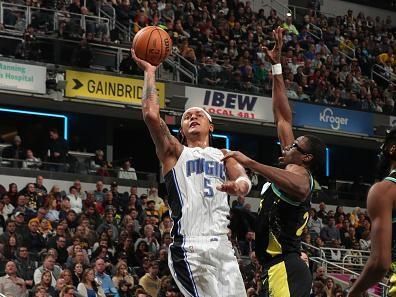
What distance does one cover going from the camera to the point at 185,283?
743 centimetres

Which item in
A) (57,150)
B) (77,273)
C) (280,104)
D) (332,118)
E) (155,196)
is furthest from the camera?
(332,118)

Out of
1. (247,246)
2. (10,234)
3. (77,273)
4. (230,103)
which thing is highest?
(230,103)

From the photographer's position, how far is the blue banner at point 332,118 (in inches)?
1077

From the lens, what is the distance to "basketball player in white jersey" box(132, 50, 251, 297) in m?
7.36

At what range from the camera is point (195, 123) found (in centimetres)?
775

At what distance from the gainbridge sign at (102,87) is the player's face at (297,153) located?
1570 cm

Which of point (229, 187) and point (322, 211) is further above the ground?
point (229, 187)

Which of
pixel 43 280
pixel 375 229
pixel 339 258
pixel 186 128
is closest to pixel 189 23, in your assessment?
pixel 339 258

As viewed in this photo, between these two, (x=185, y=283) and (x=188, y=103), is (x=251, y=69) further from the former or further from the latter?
(x=185, y=283)

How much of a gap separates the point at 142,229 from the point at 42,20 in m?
6.97

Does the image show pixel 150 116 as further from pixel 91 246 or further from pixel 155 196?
pixel 155 196

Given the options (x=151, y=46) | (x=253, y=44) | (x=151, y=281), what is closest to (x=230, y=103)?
(x=253, y=44)

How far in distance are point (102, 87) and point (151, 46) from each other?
51.5 ft

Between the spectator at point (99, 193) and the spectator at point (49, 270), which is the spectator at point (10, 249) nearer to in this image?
the spectator at point (49, 270)
